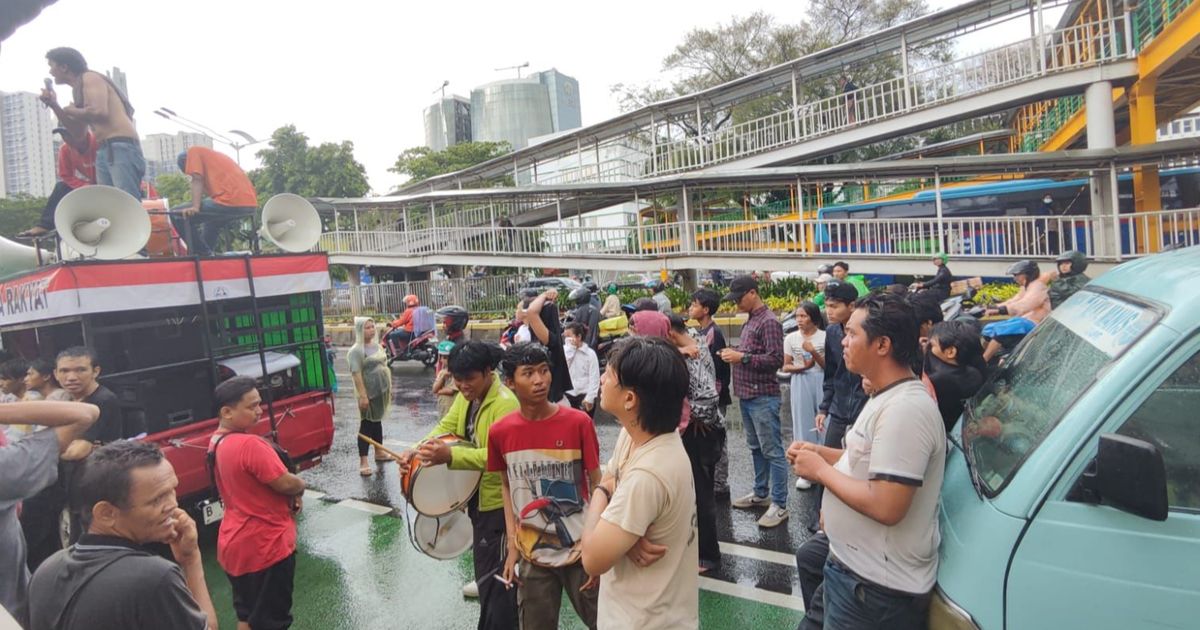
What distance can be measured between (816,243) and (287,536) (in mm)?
13483

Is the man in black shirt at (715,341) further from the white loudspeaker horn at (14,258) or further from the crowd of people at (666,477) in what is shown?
A: the white loudspeaker horn at (14,258)

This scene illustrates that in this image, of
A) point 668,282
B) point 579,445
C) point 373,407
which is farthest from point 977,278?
point 579,445

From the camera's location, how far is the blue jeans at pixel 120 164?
5953mm

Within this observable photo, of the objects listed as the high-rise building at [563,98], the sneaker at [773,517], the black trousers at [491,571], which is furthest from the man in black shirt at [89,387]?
the high-rise building at [563,98]

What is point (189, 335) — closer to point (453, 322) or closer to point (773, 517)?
point (453, 322)

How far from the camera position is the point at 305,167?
3172 centimetres

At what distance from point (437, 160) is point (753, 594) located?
3555 cm

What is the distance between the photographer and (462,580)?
4.10 meters

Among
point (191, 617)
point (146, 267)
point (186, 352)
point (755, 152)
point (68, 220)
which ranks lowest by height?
point (191, 617)

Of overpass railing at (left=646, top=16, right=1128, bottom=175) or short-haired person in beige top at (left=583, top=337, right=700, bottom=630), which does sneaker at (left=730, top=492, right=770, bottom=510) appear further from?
overpass railing at (left=646, top=16, right=1128, bottom=175)

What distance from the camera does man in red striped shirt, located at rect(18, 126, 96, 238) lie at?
609cm

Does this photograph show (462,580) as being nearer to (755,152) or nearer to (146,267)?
(146,267)

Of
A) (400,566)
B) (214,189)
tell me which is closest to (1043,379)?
(400,566)

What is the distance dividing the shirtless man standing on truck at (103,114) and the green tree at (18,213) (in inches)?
1483
